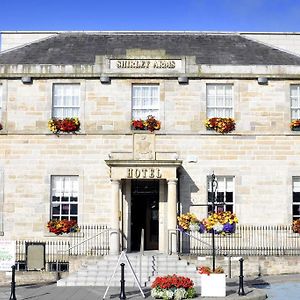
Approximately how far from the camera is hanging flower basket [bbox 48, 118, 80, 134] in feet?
73.8

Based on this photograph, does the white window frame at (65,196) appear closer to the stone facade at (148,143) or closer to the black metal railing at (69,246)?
the stone facade at (148,143)

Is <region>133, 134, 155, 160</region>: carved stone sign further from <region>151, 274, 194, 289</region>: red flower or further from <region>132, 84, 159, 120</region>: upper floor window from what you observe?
<region>151, 274, 194, 289</region>: red flower

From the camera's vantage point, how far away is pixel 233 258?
20391 mm

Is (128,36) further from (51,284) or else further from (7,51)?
(51,284)

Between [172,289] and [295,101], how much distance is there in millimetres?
10930

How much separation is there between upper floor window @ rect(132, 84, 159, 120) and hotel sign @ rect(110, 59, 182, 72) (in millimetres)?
749

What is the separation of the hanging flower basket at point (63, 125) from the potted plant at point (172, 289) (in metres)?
8.78

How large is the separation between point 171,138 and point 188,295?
329 inches

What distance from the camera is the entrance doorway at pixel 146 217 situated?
75.0ft

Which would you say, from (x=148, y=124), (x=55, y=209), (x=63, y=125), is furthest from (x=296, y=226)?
(x=63, y=125)

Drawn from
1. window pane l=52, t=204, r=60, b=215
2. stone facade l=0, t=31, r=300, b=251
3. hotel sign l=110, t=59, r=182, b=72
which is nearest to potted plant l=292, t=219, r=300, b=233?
stone facade l=0, t=31, r=300, b=251

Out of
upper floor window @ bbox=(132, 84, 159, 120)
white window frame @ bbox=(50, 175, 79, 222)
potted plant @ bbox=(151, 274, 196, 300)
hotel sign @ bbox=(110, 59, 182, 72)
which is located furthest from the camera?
upper floor window @ bbox=(132, 84, 159, 120)

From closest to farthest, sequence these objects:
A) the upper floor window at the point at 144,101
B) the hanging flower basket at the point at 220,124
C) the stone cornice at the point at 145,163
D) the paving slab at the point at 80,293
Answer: the paving slab at the point at 80,293, the stone cornice at the point at 145,163, the hanging flower basket at the point at 220,124, the upper floor window at the point at 144,101

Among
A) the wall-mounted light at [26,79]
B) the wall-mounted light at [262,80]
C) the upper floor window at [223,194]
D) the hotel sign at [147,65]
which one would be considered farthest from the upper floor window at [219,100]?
the wall-mounted light at [26,79]
